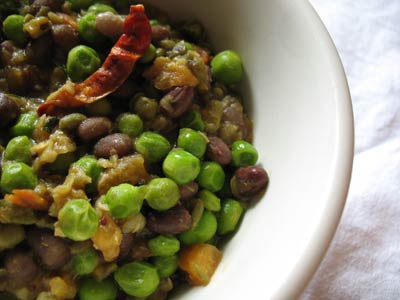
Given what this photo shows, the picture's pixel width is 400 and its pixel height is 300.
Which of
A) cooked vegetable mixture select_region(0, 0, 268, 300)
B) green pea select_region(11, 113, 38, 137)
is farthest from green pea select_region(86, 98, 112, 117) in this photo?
green pea select_region(11, 113, 38, 137)

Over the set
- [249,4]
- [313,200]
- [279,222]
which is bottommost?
[279,222]

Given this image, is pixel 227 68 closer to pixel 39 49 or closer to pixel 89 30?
pixel 89 30

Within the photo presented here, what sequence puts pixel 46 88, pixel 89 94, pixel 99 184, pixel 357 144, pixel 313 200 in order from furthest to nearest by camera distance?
pixel 357 144
pixel 46 88
pixel 89 94
pixel 99 184
pixel 313 200

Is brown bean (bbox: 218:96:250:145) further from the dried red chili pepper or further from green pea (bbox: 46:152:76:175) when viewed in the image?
green pea (bbox: 46:152:76:175)

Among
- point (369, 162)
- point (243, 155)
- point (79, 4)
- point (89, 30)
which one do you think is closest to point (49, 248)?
point (243, 155)

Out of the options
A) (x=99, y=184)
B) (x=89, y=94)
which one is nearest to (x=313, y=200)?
(x=99, y=184)

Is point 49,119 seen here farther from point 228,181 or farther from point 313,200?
point 313,200
